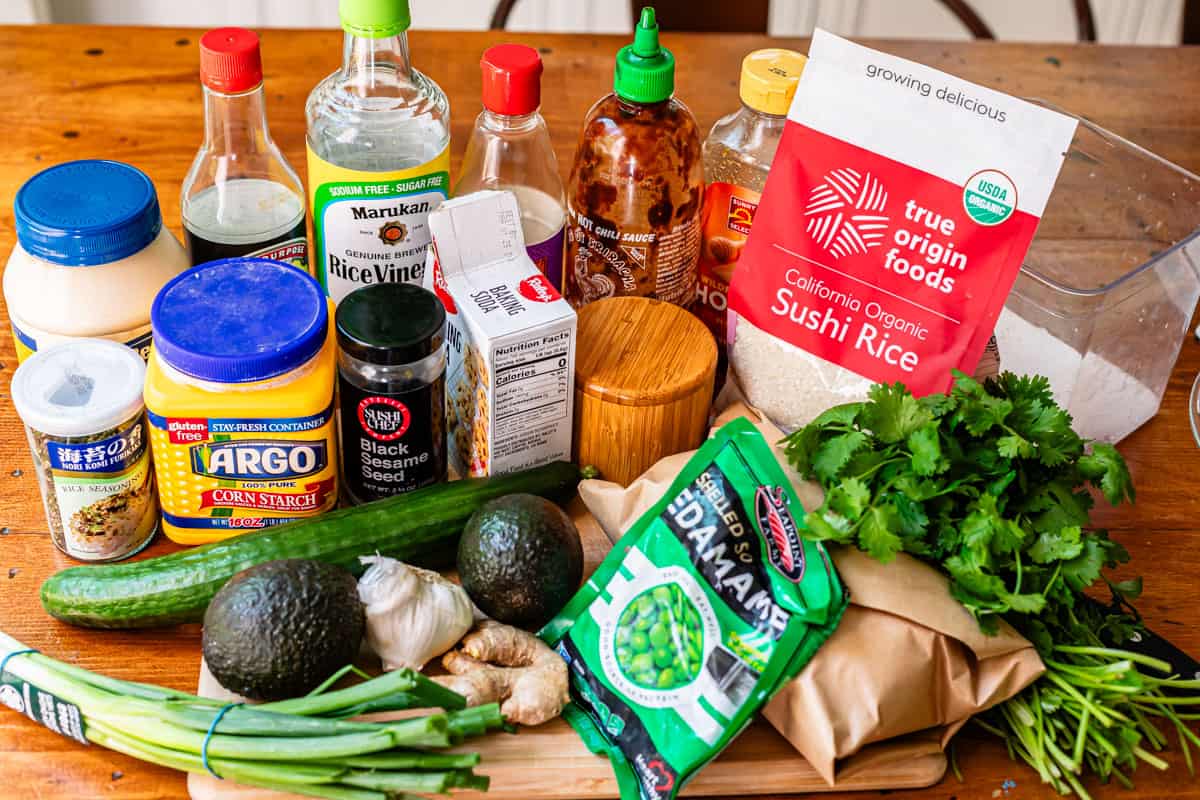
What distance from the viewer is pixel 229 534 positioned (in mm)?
1089

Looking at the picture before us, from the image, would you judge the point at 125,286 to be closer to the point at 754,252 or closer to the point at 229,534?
the point at 229,534

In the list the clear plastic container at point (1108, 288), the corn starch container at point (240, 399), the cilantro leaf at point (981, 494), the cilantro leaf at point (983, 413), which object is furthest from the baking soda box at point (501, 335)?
the clear plastic container at point (1108, 288)

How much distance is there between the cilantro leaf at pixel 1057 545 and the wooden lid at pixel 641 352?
325mm

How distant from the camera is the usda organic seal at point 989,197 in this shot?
1028 millimetres

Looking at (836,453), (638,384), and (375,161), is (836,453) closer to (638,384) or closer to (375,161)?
(638,384)

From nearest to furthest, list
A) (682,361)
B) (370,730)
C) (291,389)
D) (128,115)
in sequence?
(370,730) → (291,389) → (682,361) → (128,115)

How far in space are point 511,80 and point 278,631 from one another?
51cm

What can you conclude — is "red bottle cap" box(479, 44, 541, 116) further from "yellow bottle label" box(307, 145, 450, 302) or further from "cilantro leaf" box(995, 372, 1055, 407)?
"cilantro leaf" box(995, 372, 1055, 407)

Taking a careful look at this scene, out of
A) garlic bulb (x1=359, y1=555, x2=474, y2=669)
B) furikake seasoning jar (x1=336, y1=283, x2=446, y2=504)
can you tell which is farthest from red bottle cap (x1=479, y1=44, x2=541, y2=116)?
garlic bulb (x1=359, y1=555, x2=474, y2=669)

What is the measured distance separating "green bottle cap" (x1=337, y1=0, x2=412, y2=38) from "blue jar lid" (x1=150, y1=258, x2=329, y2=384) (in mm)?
218

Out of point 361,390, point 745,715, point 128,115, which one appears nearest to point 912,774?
point 745,715

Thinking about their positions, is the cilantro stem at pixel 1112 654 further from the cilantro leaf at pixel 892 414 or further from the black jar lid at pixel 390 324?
the black jar lid at pixel 390 324

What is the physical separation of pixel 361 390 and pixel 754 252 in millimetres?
386

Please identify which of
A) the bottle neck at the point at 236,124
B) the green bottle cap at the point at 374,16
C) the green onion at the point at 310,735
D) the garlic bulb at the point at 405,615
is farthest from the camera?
the bottle neck at the point at 236,124
